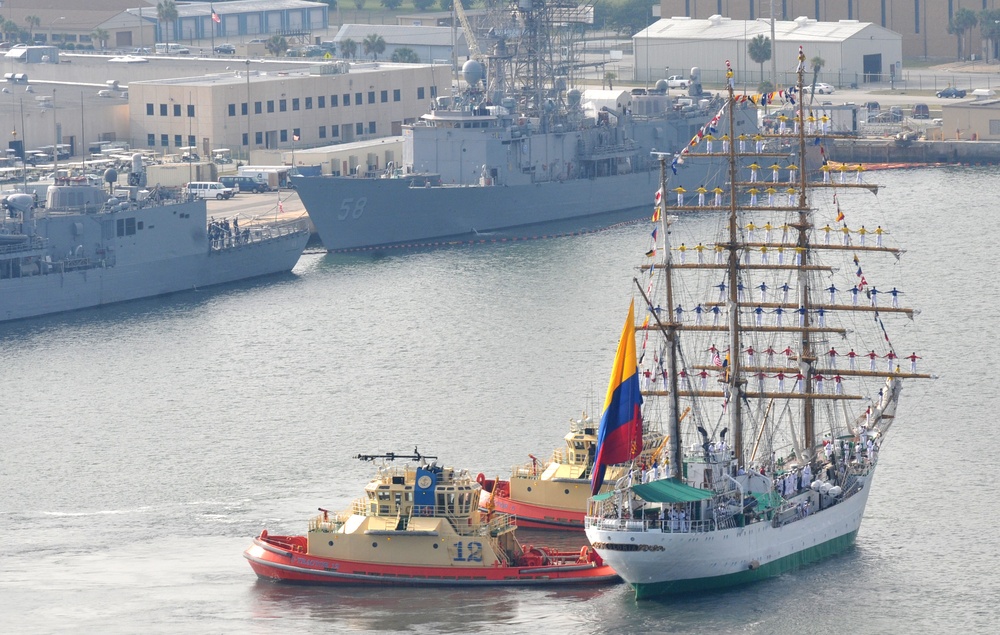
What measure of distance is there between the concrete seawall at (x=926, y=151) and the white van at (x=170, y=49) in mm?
52453

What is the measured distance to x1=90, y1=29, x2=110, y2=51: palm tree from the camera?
157 metres

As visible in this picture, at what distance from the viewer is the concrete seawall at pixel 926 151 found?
11962 centimetres

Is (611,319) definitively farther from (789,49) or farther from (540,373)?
(789,49)

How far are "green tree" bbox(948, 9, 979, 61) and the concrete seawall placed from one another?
953 inches

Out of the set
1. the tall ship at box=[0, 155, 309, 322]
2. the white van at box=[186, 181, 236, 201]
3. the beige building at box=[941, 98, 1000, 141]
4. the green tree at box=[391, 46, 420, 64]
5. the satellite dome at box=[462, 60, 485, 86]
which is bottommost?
the tall ship at box=[0, 155, 309, 322]

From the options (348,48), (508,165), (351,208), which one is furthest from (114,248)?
(348,48)

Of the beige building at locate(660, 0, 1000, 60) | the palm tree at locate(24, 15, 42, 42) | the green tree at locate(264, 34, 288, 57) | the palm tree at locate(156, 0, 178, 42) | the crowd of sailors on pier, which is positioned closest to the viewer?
the crowd of sailors on pier

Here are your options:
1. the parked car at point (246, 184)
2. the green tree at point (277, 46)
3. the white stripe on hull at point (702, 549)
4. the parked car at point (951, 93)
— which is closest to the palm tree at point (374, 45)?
the green tree at point (277, 46)

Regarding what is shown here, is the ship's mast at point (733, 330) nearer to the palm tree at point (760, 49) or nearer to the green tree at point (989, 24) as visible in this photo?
the palm tree at point (760, 49)

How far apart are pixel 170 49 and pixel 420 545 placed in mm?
113398

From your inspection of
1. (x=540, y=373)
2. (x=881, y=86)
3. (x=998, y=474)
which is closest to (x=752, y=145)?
(x=881, y=86)

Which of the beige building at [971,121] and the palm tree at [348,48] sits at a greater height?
the palm tree at [348,48]

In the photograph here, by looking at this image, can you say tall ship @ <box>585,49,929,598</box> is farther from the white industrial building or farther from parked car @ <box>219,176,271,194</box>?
the white industrial building

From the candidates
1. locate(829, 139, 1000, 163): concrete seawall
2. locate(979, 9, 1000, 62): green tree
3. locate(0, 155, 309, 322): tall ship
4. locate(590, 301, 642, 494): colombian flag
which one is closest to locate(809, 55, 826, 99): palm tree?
locate(979, 9, 1000, 62): green tree
